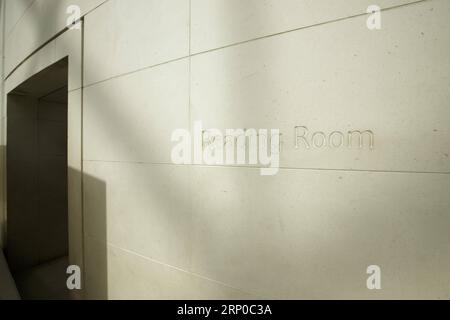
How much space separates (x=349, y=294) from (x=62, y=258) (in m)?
5.62

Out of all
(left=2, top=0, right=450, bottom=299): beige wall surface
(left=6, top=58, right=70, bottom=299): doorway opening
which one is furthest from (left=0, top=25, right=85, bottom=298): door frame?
(left=6, top=58, right=70, bottom=299): doorway opening

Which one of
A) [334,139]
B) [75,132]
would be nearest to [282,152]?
[334,139]

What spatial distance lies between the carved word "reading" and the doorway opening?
14.7 feet

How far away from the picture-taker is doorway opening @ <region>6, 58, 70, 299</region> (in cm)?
423

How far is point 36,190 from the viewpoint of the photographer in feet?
14.9

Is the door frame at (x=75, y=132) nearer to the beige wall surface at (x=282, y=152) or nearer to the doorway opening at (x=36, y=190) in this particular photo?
the beige wall surface at (x=282, y=152)

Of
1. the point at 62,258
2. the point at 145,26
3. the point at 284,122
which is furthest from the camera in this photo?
the point at 62,258

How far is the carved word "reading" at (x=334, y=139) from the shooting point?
3.62 ft

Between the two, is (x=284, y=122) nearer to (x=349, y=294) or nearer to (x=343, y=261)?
(x=343, y=261)

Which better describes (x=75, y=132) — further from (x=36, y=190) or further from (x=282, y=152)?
(x=36, y=190)

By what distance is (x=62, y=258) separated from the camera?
4844 mm

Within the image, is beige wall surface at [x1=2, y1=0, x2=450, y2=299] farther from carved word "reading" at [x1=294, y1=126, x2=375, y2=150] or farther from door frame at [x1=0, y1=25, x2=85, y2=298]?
door frame at [x1=0, y1=25, x2=85, y2=298]

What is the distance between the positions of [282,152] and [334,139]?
271mm
